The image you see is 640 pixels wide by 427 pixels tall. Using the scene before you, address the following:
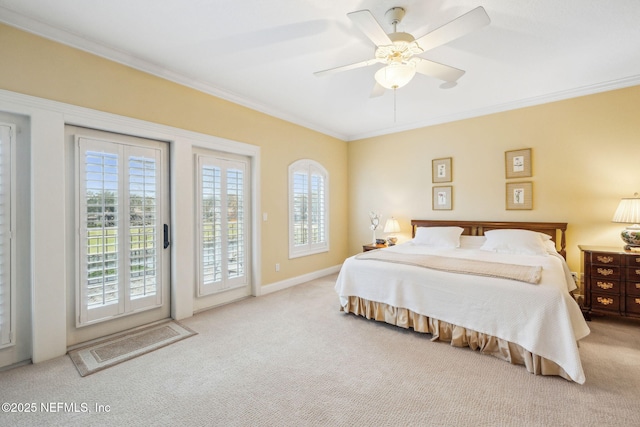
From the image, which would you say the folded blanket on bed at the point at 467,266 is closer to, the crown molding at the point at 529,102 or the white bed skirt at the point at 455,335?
the white bed skirt at the point at 455,335

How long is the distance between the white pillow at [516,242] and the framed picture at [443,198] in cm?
94

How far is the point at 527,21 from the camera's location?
2.28 metres

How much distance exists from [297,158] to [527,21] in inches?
130

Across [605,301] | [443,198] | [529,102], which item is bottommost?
Answer: [605,301]

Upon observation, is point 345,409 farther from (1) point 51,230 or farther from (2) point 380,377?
(1) point 51,230

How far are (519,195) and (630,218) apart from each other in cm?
116

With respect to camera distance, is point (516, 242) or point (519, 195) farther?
point (519, 195)

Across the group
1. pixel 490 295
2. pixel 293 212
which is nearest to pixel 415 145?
pixel 293 212

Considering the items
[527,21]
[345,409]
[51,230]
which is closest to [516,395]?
[345,409]

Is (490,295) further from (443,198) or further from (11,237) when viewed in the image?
(11,237)

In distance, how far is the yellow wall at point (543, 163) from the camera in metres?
3.44

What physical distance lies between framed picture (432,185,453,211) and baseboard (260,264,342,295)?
2.26 meters

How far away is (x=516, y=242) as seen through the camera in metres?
3.60

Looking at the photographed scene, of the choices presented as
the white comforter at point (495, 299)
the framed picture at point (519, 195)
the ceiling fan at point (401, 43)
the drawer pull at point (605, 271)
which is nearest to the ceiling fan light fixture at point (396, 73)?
the ceiling fan at point (401, 43)
